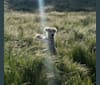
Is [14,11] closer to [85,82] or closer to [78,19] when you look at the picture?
[78,19]

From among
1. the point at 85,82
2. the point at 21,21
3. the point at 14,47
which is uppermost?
the point at 21,21

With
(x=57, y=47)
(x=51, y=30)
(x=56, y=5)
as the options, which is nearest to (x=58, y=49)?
(x=57, y=47)

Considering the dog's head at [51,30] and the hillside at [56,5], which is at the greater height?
the hillside at [56,5]

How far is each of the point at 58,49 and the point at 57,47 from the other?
0.05 ft

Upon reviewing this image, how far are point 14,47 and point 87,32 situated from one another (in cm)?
46

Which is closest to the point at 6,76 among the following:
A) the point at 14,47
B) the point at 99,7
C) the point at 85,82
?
the point at 14,47

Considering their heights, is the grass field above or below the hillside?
below

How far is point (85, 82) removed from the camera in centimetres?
187

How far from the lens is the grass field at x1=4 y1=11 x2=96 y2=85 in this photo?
1.87m

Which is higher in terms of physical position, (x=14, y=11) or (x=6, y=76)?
(x=14, y=11)

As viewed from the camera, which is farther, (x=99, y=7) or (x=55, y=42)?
(x=55, y=42)

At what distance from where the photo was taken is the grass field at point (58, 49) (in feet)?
6.13

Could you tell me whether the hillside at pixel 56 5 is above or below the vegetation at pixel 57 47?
above

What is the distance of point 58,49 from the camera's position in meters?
1.93
